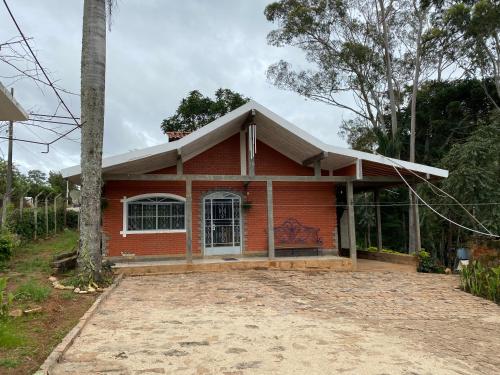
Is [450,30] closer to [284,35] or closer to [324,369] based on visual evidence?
[284,35]

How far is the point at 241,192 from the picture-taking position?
1381 centimetres

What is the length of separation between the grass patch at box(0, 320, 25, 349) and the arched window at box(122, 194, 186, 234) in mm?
7641

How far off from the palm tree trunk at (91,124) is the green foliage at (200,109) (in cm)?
2102

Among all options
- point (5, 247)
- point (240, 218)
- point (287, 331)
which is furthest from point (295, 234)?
point (287, 331)

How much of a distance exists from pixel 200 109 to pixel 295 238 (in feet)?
60.2

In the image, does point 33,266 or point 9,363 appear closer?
point 9,363

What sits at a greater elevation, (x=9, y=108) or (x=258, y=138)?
(x=258, y=138)

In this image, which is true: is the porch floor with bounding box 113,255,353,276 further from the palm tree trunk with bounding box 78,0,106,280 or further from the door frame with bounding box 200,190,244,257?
the palm tree trunk with bounding box 78,0,106,280

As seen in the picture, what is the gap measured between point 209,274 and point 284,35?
15062 mm

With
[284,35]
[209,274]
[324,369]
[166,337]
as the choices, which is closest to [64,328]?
[166,337]

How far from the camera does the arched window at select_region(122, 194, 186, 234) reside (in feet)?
41.8

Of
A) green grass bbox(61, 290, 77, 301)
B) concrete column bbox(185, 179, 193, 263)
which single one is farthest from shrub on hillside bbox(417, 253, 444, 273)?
green grass bbox(61, 290, 77, 301)

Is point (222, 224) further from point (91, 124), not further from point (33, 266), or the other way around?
point (91, 124)

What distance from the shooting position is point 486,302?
824 centimetres
